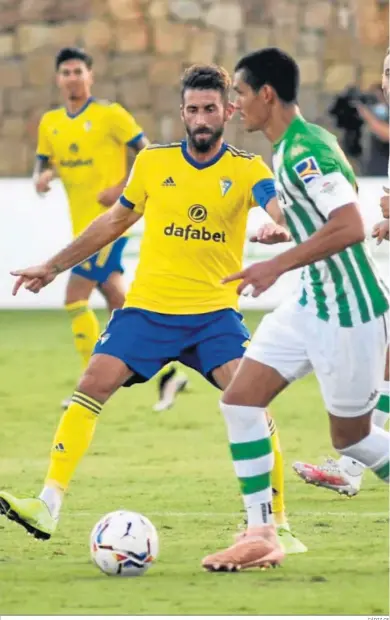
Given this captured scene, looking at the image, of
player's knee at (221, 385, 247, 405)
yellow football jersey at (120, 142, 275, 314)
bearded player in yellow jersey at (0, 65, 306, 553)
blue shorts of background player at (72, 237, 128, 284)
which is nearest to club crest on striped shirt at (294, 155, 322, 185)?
player's knee at (221, 385, 247, 405)

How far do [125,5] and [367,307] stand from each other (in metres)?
17.6

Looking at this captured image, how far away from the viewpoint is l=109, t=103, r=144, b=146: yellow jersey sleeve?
1201cm

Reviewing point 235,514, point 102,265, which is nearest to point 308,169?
point 235,514

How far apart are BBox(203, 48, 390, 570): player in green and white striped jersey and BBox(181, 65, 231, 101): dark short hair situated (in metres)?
0.94

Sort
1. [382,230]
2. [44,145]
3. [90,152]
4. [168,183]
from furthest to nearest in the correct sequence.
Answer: [44,145] → [90,152] → [168,183] → [382,230]

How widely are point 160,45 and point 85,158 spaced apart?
1113 cm

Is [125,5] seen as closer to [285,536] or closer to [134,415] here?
[134,415]

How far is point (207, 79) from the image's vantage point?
23.4 feet

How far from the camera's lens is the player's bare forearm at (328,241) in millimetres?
5719

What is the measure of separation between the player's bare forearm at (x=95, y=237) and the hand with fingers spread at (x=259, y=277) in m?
1.54

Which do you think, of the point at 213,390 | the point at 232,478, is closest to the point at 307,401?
the point at 213,390

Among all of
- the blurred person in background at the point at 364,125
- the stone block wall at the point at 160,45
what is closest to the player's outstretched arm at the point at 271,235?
the blurred person in background at the point at 364,125

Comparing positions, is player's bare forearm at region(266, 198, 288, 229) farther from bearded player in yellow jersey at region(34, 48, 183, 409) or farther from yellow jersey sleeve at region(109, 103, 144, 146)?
yellow jersey sleeve at region(109, 103, 144, 146)

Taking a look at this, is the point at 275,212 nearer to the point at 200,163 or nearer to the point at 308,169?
the point at 200,163
